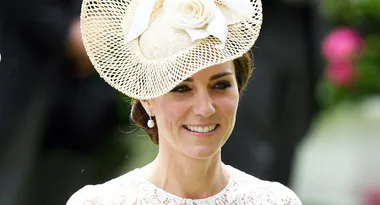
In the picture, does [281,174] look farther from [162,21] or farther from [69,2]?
[162,21]

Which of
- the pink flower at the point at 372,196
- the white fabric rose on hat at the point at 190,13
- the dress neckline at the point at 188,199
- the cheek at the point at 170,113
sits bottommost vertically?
the pink flower at the point at 372,196

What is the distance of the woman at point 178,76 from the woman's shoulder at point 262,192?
2 cm

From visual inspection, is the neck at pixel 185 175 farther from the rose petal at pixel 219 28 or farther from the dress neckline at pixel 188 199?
the rose petal at pixel 219 28

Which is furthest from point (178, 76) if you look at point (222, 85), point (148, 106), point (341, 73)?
point (341, 73)

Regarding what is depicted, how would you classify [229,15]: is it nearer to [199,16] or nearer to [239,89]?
[199,16]

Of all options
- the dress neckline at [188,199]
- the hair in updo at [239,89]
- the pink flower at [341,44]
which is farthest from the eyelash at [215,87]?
the pink flower at [341,44]

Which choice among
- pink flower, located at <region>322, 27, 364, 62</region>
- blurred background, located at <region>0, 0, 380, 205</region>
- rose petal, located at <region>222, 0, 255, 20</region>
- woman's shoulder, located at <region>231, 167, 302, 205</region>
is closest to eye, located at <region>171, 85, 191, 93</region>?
rose petal, located at <region>222, 0, 255, 20</region>

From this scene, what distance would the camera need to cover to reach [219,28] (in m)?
4.93

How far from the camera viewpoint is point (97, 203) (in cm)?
509

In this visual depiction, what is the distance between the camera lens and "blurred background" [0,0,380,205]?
8.10 meters

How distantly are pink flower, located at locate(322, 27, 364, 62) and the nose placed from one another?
15.6 ft

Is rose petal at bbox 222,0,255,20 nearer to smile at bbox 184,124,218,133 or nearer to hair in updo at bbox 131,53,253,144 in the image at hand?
hair in updo at bbox 131,53,253,144

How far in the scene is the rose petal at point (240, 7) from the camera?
5.00 meters

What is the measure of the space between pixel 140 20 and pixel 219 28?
30cm
